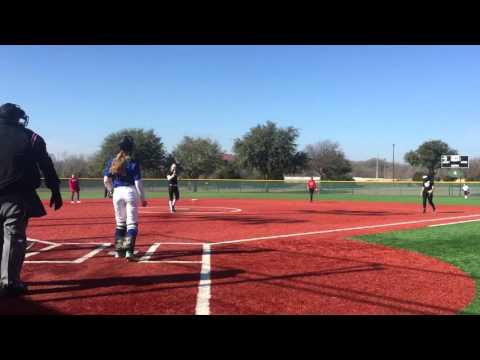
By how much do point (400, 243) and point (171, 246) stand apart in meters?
5.27

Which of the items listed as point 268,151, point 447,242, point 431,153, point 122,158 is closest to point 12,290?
point 122,158

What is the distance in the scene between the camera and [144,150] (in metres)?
58.0

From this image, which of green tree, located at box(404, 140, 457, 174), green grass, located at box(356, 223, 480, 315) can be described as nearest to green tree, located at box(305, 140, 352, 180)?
green tree, located at box(404, 140, 457, 174)

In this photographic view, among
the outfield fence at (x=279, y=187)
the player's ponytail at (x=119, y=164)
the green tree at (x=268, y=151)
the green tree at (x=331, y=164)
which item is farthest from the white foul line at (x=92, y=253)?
the green tree at (x=331, y=164)

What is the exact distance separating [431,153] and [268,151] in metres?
31.6

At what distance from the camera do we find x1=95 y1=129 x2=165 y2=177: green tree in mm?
57972

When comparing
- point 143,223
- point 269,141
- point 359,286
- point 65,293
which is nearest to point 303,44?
point 359,286

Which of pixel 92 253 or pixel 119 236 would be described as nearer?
pixel 119 236

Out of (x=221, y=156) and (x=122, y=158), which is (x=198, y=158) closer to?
(x=221, y=156)

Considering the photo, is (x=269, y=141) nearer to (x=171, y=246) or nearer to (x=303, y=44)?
(x=171, y=246)

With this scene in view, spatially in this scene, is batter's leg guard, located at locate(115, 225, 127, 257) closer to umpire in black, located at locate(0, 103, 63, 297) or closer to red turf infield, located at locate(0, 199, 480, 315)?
red turf infield, located at locate(0, 199, 480, 315)

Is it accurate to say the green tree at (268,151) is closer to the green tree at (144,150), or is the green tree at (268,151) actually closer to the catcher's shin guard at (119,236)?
the green tree at (144,150)
